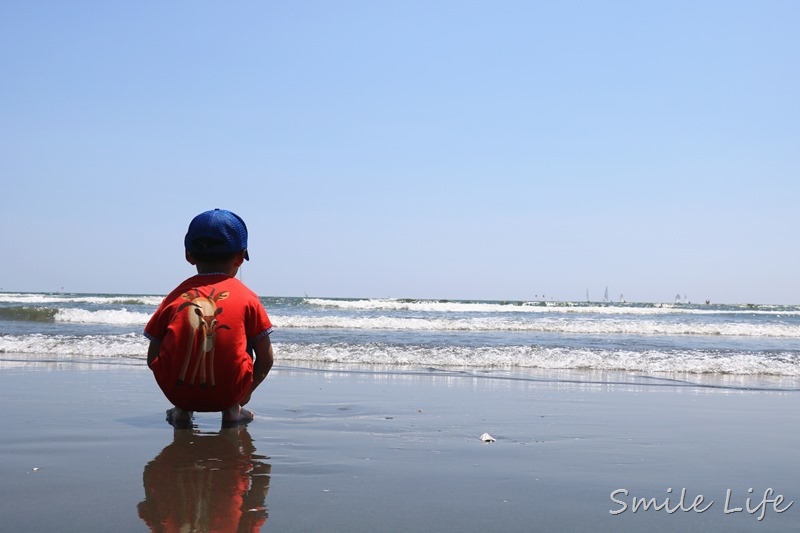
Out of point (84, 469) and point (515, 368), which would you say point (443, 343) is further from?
point (84, 469)

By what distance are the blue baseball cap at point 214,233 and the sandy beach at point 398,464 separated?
0.93 metres

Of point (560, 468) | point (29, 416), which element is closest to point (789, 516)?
point (560, 468)

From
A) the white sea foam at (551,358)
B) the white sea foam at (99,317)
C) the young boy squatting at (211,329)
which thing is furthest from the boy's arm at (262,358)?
the white sea foam at (99,317)

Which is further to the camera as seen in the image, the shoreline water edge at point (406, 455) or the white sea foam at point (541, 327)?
the white sea foam at point (541, 327)

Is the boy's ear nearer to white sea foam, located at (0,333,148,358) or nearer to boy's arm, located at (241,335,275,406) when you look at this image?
boy's arm, located at (241,335,275,406)

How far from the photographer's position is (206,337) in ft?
10.3

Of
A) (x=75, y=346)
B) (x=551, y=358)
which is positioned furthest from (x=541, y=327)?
(x=75, y=346)

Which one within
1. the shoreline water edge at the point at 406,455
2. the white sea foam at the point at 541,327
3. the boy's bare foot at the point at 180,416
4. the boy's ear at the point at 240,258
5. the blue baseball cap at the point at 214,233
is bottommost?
the white sea foam at the point at 541,327

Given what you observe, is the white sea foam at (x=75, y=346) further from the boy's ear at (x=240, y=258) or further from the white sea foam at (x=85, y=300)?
the white sea foam at (x=85, y=300)

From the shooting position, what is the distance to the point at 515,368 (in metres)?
8.89

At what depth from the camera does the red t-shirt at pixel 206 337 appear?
316 cm

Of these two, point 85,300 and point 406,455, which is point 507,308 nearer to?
point 85,300

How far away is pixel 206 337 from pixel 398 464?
1010 mm

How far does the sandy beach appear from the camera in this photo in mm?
2277
